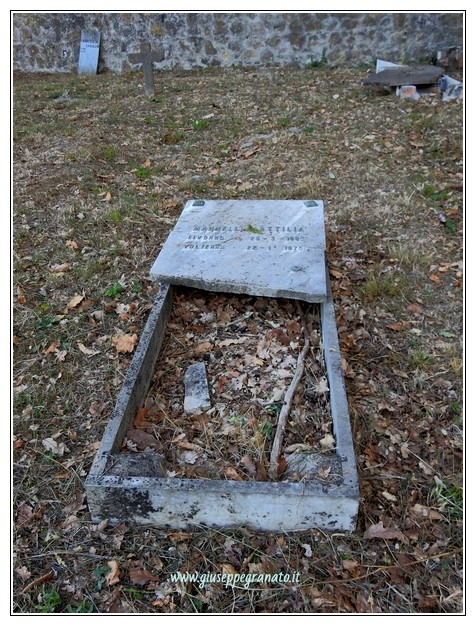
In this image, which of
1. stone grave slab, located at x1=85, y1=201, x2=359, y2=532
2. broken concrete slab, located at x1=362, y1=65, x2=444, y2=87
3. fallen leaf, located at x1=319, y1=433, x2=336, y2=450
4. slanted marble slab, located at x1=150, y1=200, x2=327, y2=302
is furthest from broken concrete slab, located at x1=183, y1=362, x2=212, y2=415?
broken concrete slab, located at x1=362, y1=65, x2=444, y2=87

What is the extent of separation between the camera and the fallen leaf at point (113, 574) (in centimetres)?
221

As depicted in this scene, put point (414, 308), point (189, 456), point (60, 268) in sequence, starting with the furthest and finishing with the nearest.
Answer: point (60, 268)
point (414, 308)
point (189, 456)

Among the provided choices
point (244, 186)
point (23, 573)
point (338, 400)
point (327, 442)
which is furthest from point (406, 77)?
point (23, 573)

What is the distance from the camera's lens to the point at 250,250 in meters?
3.62

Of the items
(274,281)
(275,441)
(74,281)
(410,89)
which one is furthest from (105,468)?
(410,89)

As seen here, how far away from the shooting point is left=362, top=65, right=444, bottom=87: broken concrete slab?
7.62 meters

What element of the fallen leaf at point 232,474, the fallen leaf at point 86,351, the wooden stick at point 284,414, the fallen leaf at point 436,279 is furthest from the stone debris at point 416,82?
the fallen leaf at point 232,474

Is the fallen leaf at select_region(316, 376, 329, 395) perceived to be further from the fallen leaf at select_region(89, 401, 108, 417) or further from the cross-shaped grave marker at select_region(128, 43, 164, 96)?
the cross-shaped grave marker at select_region(128, 43, 164, 96)

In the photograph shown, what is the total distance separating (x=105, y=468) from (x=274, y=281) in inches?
65.6

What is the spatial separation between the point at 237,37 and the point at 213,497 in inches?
386

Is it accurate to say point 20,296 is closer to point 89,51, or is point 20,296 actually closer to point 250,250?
point 250,250

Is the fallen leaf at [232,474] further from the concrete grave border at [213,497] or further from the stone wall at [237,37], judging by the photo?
the stone wall at [237,37]

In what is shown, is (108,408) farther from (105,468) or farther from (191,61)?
(191,61)

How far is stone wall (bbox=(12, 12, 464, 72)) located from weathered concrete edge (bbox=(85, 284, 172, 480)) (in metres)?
8.02
